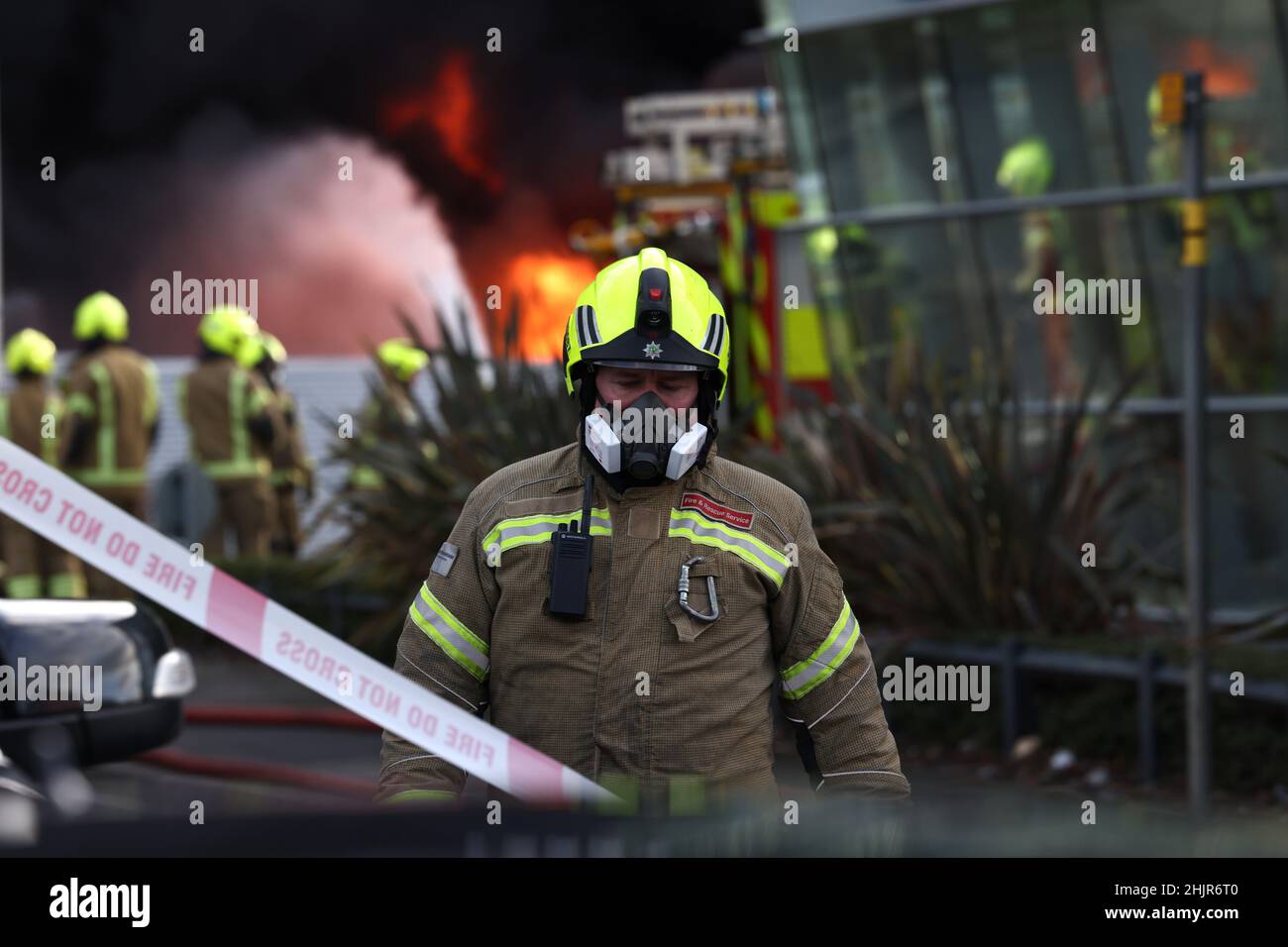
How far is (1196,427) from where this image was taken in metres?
6.43

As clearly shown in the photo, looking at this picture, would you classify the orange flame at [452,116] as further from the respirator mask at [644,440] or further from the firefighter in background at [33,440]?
the respirator mask at [644,440]

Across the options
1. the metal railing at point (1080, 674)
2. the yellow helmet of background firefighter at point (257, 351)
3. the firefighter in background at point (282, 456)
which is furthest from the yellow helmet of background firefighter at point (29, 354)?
the metal railing at point (1080, 674)

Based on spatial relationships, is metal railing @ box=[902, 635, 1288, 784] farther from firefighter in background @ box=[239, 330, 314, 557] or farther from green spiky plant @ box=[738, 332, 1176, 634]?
firefighter in background @ box=[239, 330, 314, 557]

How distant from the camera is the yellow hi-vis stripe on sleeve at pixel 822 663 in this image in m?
3.04

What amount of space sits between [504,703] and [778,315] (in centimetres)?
1109

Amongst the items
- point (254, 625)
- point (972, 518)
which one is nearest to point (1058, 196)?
point (972, 518)

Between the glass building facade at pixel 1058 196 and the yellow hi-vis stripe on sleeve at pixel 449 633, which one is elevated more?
the glass building facade at pixel 1058 196

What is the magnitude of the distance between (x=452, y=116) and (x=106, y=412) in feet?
78.2

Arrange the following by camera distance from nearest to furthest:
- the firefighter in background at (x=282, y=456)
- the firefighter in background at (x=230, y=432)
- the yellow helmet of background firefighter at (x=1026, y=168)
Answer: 1. the yellow helmet of background firefighter at (x=1026, y=168)
2. the firefighter in background at (x=230, y=432)
3. the firefighter in background at (x=282, y=456)

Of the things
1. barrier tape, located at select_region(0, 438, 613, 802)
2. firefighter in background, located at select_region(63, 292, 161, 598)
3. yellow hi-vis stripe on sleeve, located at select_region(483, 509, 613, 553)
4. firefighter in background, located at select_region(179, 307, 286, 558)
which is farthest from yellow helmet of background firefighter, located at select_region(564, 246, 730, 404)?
firefighter in background, located at select_region(179, 307, 286, 558)

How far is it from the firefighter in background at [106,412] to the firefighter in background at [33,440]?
0.68 ft

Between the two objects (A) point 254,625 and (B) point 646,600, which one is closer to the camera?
(A) point 254,625

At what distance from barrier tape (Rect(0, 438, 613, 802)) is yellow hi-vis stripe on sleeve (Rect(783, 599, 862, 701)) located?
606 mm

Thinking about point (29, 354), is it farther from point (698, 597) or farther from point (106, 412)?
point (698, 597)
